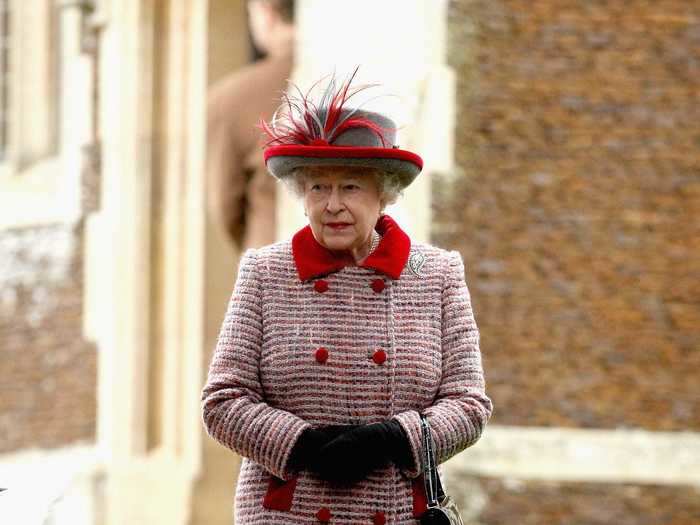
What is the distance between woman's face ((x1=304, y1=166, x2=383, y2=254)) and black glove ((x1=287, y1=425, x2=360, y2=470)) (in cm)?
38

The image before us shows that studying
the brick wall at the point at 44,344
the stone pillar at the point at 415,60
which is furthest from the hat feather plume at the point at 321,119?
the brick wall at the point at 44,344

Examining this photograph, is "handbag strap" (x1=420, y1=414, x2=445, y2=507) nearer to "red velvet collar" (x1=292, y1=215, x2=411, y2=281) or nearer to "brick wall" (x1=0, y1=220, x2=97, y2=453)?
"red velvet collar" (x1=292, y1=215, x2=411, y2=281)

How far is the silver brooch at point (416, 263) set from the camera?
394 centimetres

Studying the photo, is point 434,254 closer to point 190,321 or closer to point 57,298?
point 190,321

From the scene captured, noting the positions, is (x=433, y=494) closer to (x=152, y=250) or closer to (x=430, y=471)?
(x=430, y=471)

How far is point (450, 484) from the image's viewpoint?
1203 centimetres

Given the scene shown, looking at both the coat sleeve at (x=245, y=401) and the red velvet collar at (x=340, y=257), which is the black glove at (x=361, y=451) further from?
the red velvet collar at (x=340, y=257)

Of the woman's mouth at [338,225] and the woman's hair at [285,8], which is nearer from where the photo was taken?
the woman's mouth at [338,225]

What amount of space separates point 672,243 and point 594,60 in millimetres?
1248

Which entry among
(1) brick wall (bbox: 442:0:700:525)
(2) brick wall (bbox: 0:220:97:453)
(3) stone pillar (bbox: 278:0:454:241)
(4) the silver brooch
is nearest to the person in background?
(3) stone pillar (bbox: 278:0:454:241)

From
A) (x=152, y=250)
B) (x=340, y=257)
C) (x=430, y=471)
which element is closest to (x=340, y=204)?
(x=340, y=257)

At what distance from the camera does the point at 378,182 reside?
390cm

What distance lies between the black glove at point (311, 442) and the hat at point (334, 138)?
21.1 inches

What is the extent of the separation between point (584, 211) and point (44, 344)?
5439 mm
